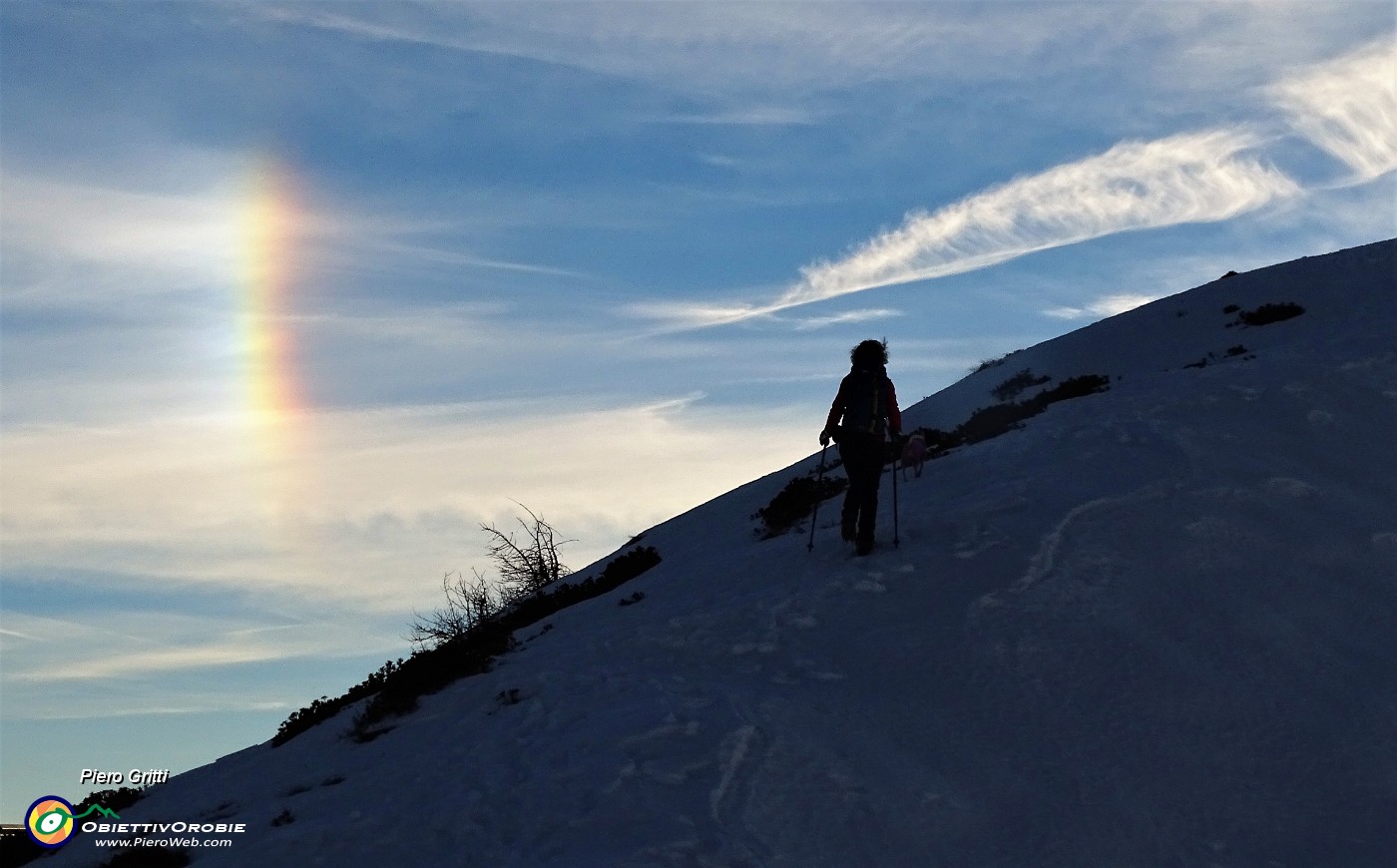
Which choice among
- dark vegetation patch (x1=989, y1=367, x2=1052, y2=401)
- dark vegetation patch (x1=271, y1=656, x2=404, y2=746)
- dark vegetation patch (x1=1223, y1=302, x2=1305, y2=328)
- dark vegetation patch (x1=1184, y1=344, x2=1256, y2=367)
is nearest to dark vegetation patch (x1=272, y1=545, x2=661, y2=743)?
dark vegetation patch (x1=271, y1=656, x2=404, y2=746)

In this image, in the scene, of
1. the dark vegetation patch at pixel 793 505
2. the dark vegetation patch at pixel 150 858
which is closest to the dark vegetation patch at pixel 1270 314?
the dark vegetation patch at pixel 793 505

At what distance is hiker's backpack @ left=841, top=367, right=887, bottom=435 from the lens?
13.9 meters

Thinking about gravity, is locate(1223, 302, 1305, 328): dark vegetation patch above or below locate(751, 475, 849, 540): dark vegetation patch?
above

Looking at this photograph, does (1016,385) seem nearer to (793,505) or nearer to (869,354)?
(793,505)

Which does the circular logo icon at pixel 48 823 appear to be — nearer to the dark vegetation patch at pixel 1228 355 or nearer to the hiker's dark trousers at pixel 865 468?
the hiker's dark trousers at pixel 865 468

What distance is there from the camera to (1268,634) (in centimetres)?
1083

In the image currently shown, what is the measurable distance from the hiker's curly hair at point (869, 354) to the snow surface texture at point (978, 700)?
2164 millimetres

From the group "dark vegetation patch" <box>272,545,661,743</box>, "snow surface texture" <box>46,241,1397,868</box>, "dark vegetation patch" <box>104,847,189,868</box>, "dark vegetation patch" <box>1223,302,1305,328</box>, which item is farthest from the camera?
"dark vegetation patch" <box>1223,302,1305,328</box>

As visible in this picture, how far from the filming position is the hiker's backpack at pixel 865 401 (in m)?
13.9

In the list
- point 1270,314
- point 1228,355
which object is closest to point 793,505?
point 1228,355

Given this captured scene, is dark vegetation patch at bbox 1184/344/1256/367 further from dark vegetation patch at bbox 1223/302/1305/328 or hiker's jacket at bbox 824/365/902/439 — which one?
hiker's jacket at bbox 824/365/902/439

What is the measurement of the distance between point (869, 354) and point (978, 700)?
5374 millimetres

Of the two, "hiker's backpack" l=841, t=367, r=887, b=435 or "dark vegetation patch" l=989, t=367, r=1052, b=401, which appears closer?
"hiker's backpack" l=841, t=367, r=887, b=435

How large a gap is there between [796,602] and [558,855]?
16.3 ft
